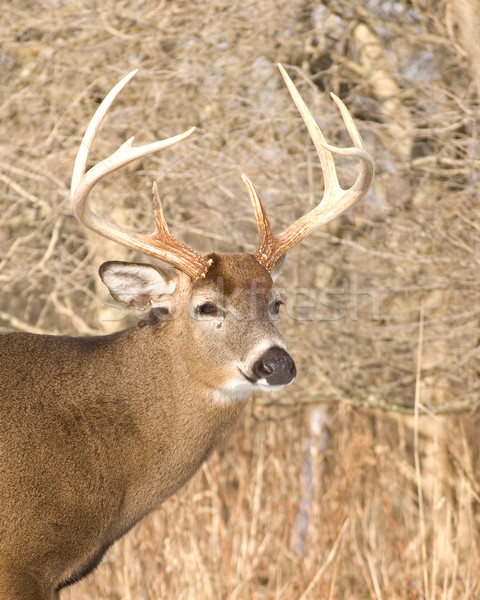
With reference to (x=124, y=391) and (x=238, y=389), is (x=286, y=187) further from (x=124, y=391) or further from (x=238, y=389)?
(x=124, y=391)

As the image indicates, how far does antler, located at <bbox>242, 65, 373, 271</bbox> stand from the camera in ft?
17.9

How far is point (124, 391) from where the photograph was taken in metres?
5.01

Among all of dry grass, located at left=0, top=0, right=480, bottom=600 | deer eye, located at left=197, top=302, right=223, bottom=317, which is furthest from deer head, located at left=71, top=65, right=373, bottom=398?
dry grass, located at left=0, top=0, right=480, bottom=600

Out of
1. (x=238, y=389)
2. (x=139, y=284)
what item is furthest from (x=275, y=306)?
(x=139, y=284)

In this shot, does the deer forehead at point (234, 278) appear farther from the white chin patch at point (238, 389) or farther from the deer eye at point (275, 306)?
the white chin patch at point (238, 389)

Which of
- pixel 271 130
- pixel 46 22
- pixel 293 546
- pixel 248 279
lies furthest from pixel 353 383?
pixel 46 22

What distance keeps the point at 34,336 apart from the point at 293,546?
3.82m

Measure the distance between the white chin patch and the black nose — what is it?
59 mm

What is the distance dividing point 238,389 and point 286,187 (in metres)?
3.83

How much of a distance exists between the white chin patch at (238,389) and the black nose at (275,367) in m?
0.06

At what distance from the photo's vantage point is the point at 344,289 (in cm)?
882

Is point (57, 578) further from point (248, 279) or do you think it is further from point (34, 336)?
point (248, 279)

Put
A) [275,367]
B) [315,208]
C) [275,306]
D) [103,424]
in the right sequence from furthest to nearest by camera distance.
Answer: [315,208]
[275,306]
[103,424]
[275,367]

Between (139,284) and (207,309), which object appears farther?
(139,284)
